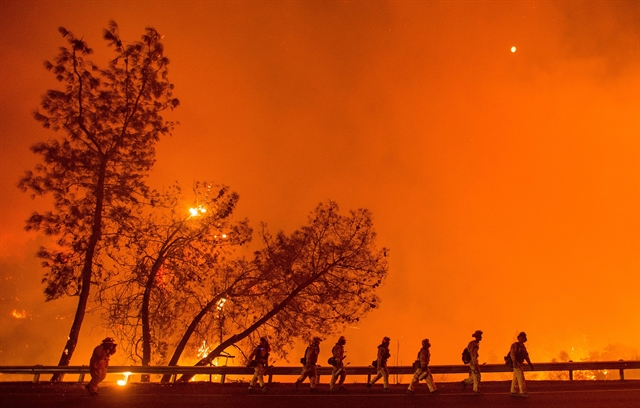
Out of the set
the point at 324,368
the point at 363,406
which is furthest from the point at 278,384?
the point at 363,406

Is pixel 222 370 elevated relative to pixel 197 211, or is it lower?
lower

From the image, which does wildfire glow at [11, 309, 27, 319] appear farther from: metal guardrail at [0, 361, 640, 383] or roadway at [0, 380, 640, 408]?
roadway at [0, 380, 640, 408]

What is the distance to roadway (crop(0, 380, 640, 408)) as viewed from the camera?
1245 cm

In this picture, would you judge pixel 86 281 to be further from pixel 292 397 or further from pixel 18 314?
pixel 18 314

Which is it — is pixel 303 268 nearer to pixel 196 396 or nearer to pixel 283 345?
pixel 283 345

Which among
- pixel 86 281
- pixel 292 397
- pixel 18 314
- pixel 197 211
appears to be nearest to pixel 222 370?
pixel 292 397

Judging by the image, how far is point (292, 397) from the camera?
44.9 ft

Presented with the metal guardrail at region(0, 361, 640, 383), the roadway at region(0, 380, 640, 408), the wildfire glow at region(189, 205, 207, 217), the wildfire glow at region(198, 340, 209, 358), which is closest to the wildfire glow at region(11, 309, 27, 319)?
the wildfire glow at region(198, 340, 209, 358)

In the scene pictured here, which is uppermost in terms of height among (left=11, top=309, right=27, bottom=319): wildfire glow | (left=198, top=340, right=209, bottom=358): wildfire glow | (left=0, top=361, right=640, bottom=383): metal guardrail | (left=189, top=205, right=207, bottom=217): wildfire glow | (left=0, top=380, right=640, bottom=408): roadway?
(left=189, top=205, right=207, bottom=217): wildfire glow

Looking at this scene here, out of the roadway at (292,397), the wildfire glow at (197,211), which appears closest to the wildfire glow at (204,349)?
the roadway at (292,397)

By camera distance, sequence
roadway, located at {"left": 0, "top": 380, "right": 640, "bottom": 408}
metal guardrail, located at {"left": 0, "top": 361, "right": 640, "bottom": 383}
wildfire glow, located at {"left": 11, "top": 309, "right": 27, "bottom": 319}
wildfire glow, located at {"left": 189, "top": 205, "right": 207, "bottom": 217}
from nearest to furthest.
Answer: roadway, located at {"left": 0, "top": 380, "right": 640, "bottom": 408}, metal guardrail, located at {"left": 0, "top": 361, "right": 640, "bottom": 383}, wildfire glow, located at {"left": 189, "top": 205, "right": 207, "bottom": 217}, wildfire glow, located at {"left": 11, "top": 309, "right": 27, "bottom": 319}

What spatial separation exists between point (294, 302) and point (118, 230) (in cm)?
817

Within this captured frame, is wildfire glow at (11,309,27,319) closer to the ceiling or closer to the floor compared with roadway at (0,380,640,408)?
closer to the ceiling

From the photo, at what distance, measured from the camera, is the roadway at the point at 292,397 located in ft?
40.9
